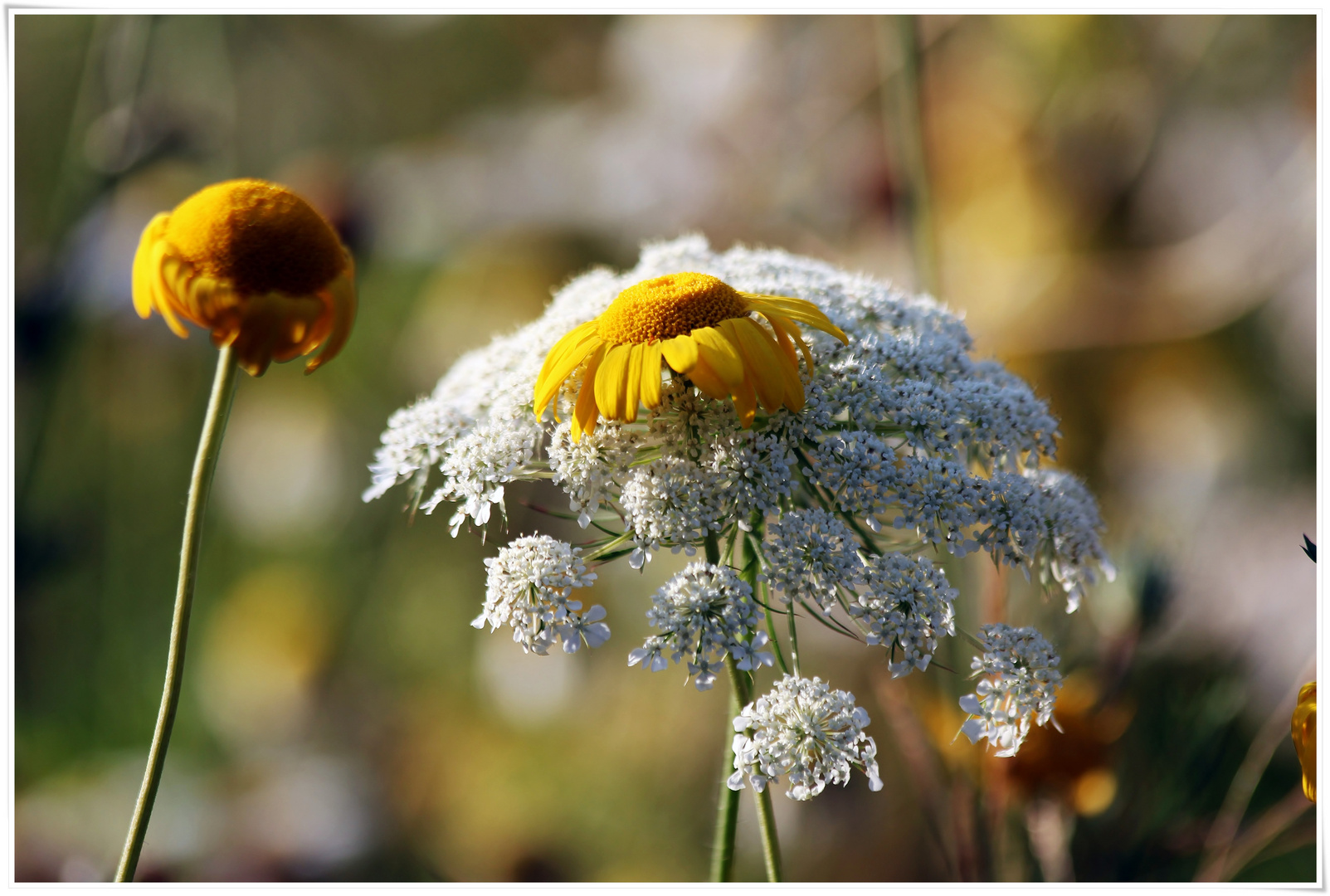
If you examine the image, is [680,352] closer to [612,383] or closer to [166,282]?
[612,383]

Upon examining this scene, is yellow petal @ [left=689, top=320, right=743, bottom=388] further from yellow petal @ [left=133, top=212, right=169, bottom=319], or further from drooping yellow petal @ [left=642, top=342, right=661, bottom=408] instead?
yellow petal @ [left=133, top=212, right=169, bottom=319]

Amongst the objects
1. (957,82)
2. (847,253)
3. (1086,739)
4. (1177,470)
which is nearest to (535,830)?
(1086,739)

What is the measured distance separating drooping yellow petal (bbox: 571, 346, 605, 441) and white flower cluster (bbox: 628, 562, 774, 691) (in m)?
0.24

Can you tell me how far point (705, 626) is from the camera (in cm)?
103

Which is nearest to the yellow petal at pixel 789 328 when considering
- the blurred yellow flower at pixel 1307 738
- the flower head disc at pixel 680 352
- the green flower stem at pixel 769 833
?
the flower head disc at pixel 680 352

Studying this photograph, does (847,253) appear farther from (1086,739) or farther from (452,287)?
(1086,739)

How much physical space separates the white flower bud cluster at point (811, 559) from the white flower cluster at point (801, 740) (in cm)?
11

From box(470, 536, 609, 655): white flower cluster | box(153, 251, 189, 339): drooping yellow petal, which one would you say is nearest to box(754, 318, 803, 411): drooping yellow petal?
box(470, 536, 609, 655): white flower cluster

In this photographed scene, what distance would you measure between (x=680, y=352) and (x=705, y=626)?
34 centimetres

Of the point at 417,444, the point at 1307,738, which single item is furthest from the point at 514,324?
the point at 1307,738

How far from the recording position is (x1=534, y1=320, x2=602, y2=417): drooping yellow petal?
113cm

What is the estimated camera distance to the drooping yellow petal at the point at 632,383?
1.06 meters

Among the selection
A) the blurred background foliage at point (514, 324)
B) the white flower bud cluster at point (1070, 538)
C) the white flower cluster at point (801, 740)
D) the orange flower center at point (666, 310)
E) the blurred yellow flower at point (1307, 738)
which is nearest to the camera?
the white flower cluster at point (801, 740)

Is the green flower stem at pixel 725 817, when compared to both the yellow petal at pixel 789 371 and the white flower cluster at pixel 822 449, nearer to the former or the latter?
the white flower cluster at pixel 822 449
